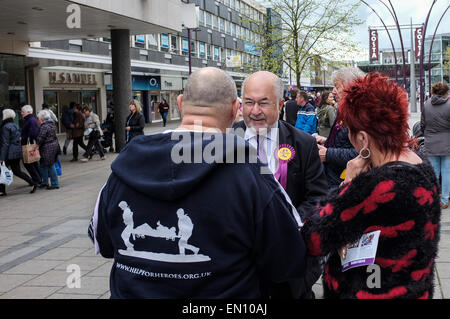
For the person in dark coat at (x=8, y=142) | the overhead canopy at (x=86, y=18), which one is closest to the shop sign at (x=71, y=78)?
the overhead canopy at (x=86, y=18)

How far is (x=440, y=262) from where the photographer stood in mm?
5293

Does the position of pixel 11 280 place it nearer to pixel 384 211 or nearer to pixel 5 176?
pixel 384 211

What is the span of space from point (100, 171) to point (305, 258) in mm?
13075

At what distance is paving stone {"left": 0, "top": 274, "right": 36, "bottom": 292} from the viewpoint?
4.95 meters

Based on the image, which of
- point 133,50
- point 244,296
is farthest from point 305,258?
point 133,50

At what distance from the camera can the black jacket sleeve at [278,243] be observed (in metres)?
1.74

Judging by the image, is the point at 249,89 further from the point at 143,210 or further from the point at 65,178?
the point at 65,178

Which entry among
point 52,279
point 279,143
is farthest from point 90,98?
point 279,143

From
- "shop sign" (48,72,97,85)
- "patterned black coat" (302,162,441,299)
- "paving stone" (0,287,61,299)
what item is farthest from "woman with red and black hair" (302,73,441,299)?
"shop sign" (48,72,97,85)

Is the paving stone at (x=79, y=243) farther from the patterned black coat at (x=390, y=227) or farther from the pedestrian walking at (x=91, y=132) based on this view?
the pedestrian walking at (x=91, y=132)

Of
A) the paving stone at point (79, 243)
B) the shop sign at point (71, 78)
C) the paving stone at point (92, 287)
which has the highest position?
the shop sign at point (71, 78)

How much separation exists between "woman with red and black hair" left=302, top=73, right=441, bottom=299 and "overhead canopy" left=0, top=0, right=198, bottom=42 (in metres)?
12.4

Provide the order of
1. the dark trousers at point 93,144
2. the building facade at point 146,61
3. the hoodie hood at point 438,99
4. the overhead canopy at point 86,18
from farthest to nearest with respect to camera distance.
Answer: the building facade at point 146,61, the dark trousers at point 93,144, the overhead canopy at point 86,18, the hoodie hood at point 438,99

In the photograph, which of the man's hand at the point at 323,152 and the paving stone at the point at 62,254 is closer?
the man's hand at the point at 323,152
